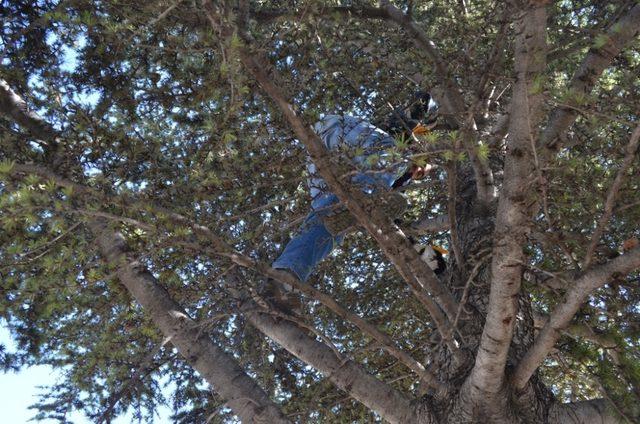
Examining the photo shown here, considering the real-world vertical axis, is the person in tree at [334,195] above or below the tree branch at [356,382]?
above

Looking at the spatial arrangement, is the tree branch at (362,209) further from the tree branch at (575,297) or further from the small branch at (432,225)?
the small branch at (432,225)

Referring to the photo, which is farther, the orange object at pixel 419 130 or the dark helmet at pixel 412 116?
the dark helmet at pixel 412 116

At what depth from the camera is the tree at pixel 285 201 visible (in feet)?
9.83

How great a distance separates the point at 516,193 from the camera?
2.99 meters

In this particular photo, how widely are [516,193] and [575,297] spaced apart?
0.53 meters

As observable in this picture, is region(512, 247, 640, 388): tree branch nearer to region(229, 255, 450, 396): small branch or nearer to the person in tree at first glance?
region(229, 255, 450, 396): small branch

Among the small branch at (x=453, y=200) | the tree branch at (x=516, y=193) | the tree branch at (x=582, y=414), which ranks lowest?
the tree branch at (x=582, y=414)

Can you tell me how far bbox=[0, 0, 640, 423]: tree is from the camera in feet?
9.83

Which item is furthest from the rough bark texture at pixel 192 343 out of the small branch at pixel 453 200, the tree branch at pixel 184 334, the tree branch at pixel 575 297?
the tree branch at pixel 575 297

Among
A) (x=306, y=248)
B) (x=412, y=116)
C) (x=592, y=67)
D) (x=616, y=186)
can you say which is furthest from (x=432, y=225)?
(x=616, y=186)

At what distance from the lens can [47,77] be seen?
4.05 meters

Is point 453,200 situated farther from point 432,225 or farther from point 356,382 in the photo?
point 432,225

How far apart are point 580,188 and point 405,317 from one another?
238cm

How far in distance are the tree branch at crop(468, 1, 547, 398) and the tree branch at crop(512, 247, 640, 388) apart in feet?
0.58
